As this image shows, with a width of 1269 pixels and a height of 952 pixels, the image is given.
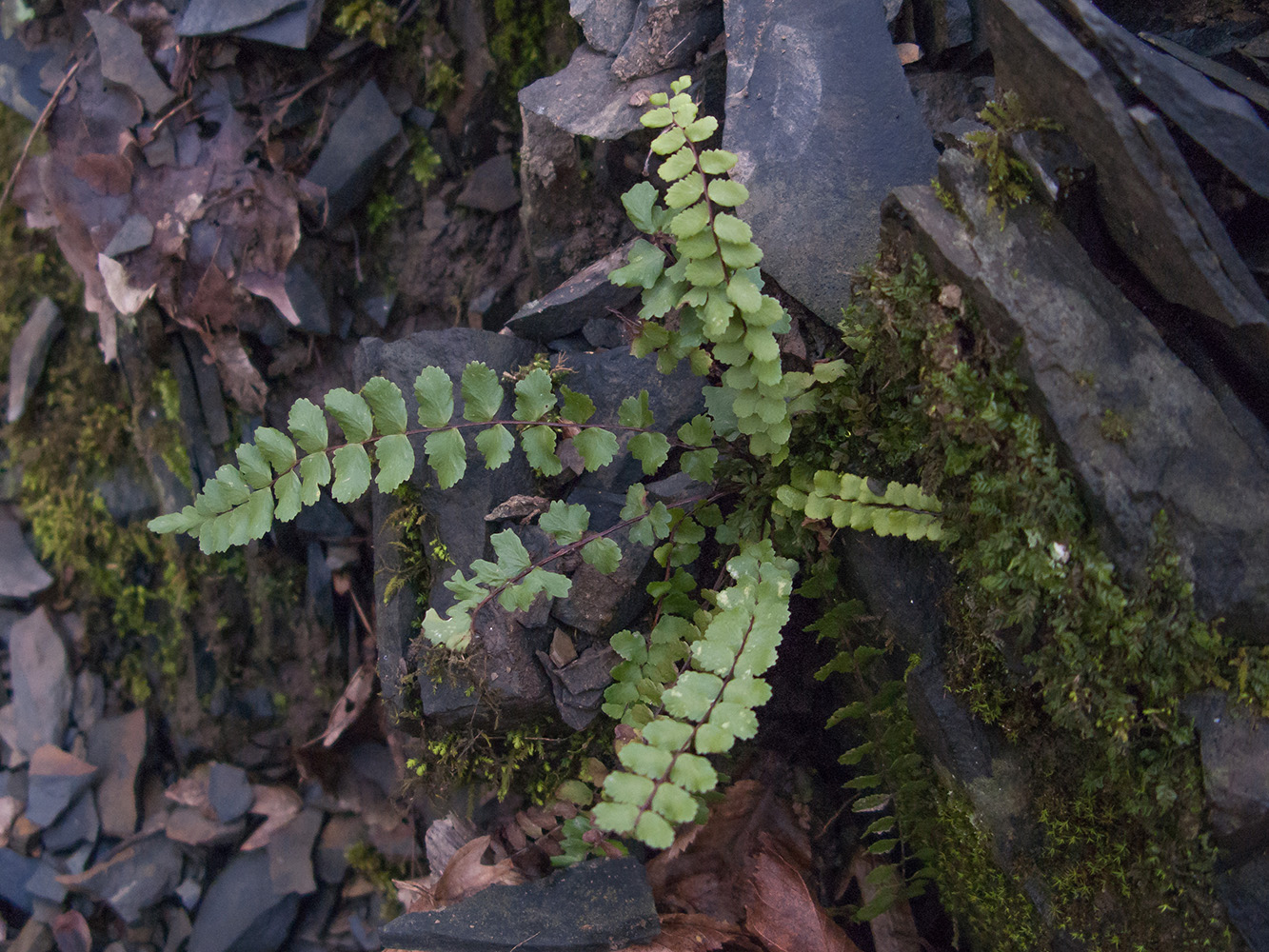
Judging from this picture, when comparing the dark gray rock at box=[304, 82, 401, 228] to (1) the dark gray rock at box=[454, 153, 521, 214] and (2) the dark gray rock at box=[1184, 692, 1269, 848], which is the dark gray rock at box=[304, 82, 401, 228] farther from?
(2) the dark gray rock at box=[1184, 692, 1269, 848]

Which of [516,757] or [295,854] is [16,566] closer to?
[295,854]

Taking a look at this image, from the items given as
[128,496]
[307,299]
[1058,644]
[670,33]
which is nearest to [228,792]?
[128,496]

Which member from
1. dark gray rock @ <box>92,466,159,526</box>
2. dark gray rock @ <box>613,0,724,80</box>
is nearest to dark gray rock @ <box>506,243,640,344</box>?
dark gray rock @ <box>613,0,724,80</box>

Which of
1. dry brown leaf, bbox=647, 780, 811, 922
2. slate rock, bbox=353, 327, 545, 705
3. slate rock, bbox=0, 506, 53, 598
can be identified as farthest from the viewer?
slate rock, bbox=0, 506, 53, 598

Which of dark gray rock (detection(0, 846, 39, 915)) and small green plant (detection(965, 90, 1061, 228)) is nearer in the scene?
small green plant (detection(965, 90, 1061, 228))

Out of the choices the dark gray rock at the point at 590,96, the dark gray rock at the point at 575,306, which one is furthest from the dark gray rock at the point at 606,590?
the dark gray rock at the point at 590,96

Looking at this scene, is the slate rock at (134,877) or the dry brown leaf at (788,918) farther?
the slate rock at (134,877)

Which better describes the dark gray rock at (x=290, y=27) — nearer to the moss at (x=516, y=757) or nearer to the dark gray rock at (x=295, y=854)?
the moss at (x=516, y=757)

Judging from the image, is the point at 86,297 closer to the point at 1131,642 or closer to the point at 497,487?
the point at 497,487
